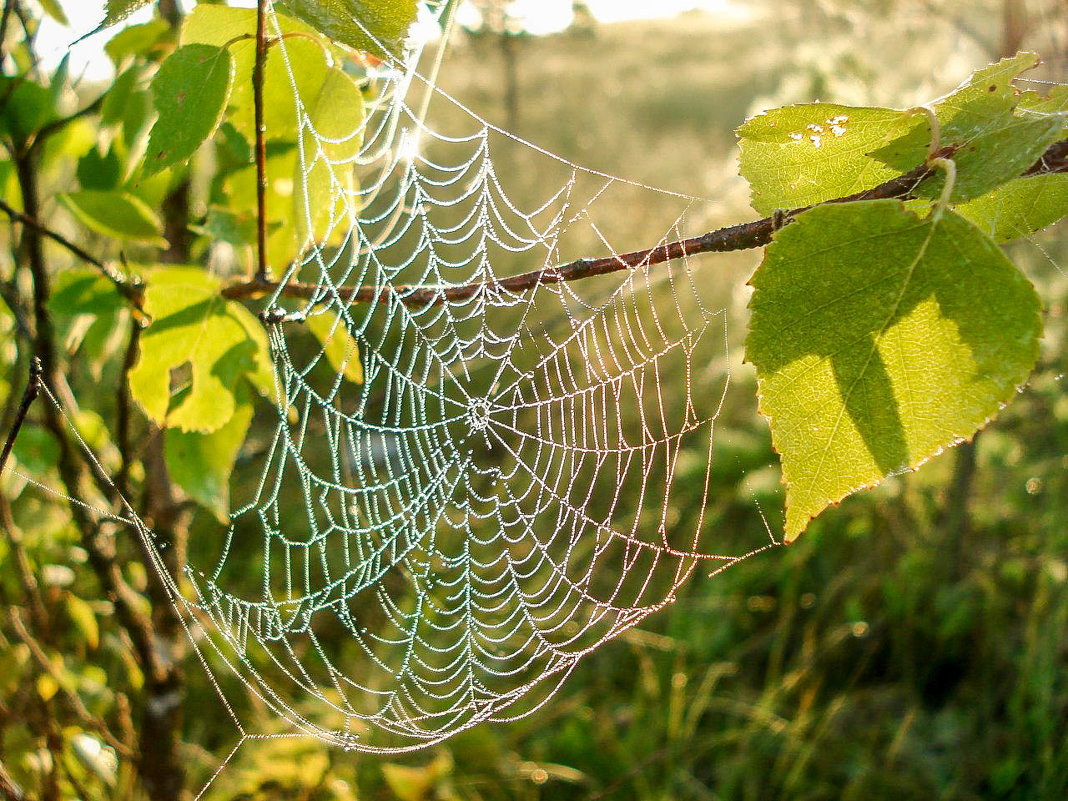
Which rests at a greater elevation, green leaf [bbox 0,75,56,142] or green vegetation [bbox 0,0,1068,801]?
green leaf [bbox 0,75,56,142]

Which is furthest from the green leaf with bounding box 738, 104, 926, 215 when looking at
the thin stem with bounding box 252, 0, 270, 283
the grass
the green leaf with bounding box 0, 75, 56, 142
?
the grass

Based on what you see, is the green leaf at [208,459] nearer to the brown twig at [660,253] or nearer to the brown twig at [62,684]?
the brown twig at [660,253]

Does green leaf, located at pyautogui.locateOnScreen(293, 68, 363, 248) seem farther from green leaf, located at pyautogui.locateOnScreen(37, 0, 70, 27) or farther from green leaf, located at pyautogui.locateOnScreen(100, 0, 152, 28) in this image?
green leaf, located at pyautogui.locateOnScreen(37, 0, 70, 27)

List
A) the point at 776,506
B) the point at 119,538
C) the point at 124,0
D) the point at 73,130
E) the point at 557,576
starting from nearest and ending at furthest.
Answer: the point at 124,0 < the point at 73,130 < the point at 119,538 < the point at 557,576 < the point at 776,506

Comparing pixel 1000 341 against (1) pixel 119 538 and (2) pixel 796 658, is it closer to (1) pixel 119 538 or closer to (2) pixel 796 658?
(1) pixel 119 538

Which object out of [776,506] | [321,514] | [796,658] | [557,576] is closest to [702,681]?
[796,658]

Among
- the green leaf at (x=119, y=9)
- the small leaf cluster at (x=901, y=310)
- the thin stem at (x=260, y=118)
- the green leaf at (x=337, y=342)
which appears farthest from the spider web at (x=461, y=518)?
the small leaf cluster at (x=901, y=310)

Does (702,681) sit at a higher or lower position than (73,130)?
lower
